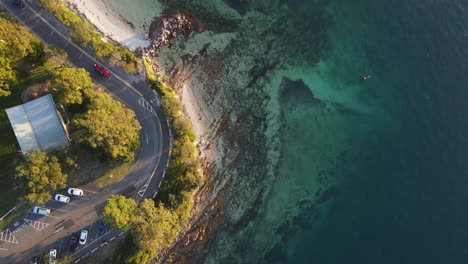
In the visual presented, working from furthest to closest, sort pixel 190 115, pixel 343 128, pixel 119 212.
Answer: pixel 343 128 < pixel 190 115 < pixel 119 212

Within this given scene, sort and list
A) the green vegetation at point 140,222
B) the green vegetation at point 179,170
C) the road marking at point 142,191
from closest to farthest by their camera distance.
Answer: the green vegetation at point 140,222, the green vegetation at point 179,170, the road marking at point 142,191

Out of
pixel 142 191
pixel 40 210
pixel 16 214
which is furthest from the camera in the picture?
pixel 142 191

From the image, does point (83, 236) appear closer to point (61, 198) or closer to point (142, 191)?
point (61, 198)

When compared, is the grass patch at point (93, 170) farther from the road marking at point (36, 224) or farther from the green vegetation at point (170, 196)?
the road marking at point (36, 224)

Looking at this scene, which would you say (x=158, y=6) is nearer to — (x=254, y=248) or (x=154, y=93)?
(x=154, y=93)

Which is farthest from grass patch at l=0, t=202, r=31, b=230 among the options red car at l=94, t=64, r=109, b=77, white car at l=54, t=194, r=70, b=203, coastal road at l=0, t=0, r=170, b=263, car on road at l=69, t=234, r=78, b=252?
red car at l=94, t=64, r=109, b=77

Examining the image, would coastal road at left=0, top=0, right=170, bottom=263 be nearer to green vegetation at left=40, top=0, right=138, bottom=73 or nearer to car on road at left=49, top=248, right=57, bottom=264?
car on road at left=49, top=248, right=57, bottom=264

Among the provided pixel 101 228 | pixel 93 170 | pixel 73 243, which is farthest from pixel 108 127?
pixel 73 243

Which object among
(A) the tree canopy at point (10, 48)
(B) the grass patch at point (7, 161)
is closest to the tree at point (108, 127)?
(B) the grass patch at point (7, 161)
